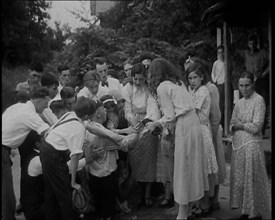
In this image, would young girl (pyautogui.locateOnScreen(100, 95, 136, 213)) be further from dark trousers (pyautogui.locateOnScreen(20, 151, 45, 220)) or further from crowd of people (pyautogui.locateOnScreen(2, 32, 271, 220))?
dark trousers (pyautogui.locateOnScreen(20, 151, 45, 220))

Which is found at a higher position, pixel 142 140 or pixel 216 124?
pixel 216 124

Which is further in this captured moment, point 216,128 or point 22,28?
point 216,128

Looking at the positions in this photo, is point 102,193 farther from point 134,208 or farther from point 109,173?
point 134,208

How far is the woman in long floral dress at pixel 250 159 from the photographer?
14.9 feet

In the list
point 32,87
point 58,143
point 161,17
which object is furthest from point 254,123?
point 161,17

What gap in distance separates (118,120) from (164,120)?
0.79 m

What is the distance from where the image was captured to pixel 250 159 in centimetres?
454

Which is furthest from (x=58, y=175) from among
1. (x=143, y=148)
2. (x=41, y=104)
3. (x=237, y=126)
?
(x=237, y=126)

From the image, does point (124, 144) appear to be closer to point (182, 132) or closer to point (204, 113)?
point (182, 132)

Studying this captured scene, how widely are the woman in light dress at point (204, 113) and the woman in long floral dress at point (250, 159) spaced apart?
259mm

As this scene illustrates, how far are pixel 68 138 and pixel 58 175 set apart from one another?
12.2 inches

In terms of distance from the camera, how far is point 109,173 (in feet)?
15.0

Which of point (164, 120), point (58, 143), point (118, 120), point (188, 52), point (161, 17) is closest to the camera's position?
point (58, 143)

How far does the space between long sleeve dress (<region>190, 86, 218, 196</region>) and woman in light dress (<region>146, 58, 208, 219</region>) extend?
25 centimetres
